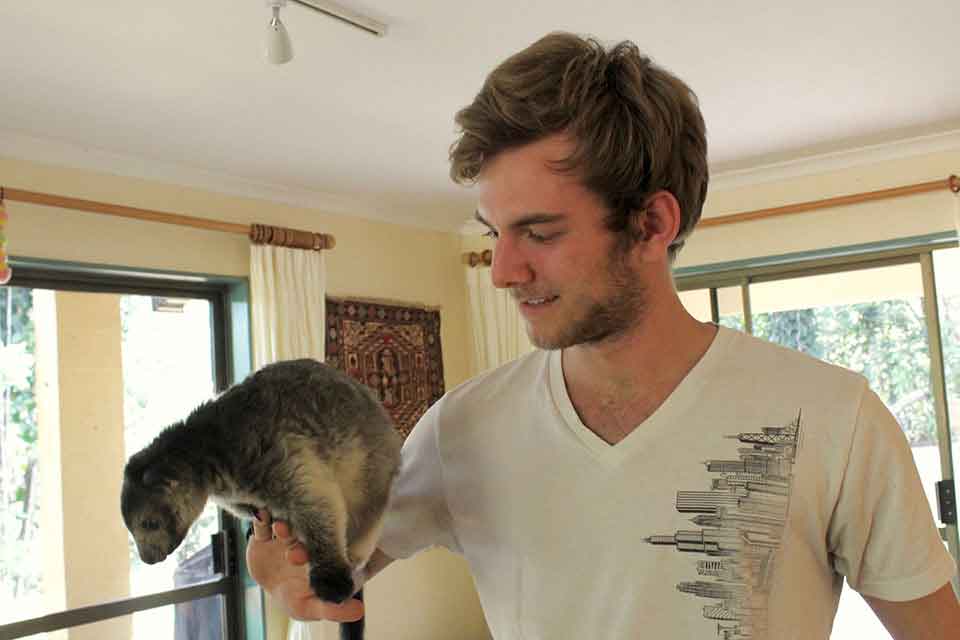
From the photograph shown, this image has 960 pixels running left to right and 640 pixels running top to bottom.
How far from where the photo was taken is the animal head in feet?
3.83

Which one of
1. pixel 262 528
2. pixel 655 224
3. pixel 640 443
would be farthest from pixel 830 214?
pixel 262 528

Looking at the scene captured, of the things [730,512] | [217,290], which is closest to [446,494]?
[730,512]

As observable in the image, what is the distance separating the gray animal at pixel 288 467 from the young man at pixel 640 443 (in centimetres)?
5

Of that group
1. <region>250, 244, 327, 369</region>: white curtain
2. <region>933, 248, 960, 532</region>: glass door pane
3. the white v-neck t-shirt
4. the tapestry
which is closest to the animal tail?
the white v-neck t-shirt

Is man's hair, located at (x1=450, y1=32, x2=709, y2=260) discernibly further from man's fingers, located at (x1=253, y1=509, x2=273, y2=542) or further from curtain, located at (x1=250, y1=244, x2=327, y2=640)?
curtain, located at (x1=250, y1=244, x2=327, y2=640)

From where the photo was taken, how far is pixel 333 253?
191 inches

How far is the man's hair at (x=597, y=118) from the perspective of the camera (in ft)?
3.72

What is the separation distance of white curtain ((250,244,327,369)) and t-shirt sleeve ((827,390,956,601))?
11.2 feet

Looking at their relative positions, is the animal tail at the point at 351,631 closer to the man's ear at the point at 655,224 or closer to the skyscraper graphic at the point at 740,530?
the skyscraper graphic at the point at 740,530

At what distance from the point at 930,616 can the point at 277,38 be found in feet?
7.04

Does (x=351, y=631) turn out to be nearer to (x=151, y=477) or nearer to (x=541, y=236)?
(x=151, y=477)

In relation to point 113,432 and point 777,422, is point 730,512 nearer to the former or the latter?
point 777,422

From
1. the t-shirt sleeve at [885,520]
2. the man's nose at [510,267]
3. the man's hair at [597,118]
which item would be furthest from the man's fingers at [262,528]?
the t-shirt sleeve at [885,520]

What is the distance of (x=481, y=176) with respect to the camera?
3.92 ft
